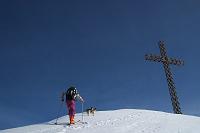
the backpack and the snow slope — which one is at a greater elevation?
the backpack

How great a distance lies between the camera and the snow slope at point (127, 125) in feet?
54.2

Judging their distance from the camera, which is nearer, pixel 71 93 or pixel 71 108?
pixel 71 108

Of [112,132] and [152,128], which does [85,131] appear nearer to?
[112,132]

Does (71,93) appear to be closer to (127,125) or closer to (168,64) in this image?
(127,125)

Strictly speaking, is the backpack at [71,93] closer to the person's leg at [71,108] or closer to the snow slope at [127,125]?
the person's leg at [71,108]

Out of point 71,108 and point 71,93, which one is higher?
point 71,93

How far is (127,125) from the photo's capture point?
1752 centimetres

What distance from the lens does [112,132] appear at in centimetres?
1617

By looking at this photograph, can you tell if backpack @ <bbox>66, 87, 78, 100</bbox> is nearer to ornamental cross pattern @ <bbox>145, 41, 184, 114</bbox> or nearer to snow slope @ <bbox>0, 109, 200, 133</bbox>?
snow slope @ <bbox>0, 109, 200, 133</bbox>

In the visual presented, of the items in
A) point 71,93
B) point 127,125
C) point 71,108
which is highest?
point 71,93

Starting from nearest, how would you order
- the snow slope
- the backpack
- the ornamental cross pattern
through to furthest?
1. the snow slope
2. the backpack
3. the ornamental cross pattern

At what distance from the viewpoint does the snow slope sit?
54.2ft

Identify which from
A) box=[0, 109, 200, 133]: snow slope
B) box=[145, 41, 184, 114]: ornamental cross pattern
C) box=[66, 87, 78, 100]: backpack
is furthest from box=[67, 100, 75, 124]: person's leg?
box=[145, 41, 184, 114]: ornamental cross pattern

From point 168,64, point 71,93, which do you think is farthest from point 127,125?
point 168,64
